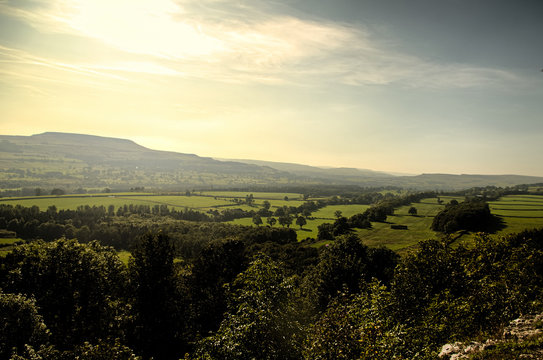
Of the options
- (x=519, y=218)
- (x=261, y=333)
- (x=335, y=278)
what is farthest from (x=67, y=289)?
(x=519, y=218)

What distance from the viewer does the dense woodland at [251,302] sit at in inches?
505

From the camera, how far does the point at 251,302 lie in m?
15.5

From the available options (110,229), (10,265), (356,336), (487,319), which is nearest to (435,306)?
(487,319)

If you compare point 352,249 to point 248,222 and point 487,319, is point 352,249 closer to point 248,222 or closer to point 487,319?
point 487,319

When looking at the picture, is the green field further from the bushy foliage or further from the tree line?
the tree line

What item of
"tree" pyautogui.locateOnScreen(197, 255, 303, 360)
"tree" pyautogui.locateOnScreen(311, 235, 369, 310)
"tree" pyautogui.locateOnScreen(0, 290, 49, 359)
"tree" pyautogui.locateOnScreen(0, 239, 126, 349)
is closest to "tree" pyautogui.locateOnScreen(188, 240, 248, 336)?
"tree" pyautogui.locateOnScreen(0, 239, 126, 349)

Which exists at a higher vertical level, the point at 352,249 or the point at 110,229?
the point at 352,249

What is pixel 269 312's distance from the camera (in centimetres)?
1314

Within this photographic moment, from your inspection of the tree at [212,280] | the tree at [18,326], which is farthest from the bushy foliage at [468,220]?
the tree at [18,326]

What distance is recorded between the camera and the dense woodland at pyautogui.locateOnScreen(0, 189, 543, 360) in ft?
42.1

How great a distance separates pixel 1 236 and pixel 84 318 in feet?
349

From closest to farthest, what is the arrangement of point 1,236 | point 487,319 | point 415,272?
point 487,319, point 415,272, point 1,236

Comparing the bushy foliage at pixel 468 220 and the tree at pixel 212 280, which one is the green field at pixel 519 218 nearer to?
the bushy foliage at pixel 468 220

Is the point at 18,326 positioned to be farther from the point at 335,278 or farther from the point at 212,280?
the point at 335,278
